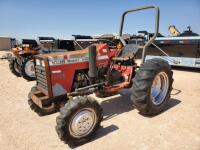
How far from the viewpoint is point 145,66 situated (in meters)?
3.54

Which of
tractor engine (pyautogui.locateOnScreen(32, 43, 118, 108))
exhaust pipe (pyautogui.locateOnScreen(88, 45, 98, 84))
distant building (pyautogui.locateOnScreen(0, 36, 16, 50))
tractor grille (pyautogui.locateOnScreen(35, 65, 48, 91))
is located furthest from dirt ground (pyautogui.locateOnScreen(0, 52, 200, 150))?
distant building (pyautogui.locateOnScreen(0, 36, 16, 50))

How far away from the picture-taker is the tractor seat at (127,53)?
12.8 ft

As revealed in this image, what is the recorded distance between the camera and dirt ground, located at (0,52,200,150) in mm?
2736

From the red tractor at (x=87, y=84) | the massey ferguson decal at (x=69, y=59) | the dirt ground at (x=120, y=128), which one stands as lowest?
the dirt ground at (x=120, y=128)

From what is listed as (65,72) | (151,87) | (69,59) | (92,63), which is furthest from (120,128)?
(69,59)

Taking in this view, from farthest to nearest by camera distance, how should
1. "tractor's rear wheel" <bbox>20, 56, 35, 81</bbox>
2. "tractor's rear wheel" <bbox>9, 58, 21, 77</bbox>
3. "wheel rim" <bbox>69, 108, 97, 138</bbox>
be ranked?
1. "tractor's rear wheel" <bbox>9, 58, 21, 77</bbox>
2. "tractor's rear wheel" <bbox>20, 56, 35, 81</bbox>
3. "wheel rim" <bbox>69, 108, 97, 138</bbox>

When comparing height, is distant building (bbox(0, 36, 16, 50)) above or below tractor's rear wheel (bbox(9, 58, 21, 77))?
above

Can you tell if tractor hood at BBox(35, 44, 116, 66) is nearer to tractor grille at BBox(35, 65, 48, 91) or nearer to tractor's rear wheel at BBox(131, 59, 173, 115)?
tractor grille at BBox(35, 65, 48, 91)

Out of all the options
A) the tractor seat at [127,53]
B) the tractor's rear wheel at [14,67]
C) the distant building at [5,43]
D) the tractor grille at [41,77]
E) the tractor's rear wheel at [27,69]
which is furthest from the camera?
the distant building at [5,43]

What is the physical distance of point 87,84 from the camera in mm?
3572

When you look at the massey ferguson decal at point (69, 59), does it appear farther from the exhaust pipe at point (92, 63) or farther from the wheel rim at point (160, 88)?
the wheel rim at point (160, 88)

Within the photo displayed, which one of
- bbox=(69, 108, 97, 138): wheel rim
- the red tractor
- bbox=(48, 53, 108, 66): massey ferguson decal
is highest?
bbox=(48, 53, 108, 66): massey ferguson decal

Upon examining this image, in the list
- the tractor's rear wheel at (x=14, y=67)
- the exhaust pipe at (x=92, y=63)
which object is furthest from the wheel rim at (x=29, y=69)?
the exhaust pipe at (x=92, y=63)

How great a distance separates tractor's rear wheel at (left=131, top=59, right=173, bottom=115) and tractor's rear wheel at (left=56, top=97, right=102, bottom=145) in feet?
2.88
